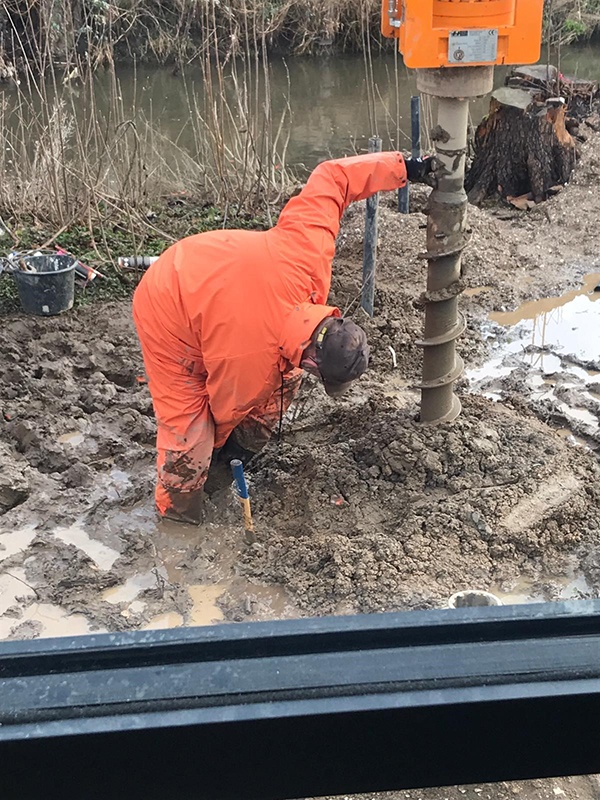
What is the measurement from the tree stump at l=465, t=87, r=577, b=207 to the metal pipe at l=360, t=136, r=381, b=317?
2.88 m

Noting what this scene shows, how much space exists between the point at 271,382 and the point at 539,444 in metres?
1.53

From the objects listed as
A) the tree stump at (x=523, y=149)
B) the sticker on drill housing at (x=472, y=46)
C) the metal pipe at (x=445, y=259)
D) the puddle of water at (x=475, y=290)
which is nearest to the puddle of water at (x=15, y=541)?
the metal pipe at (x=445, y=259)

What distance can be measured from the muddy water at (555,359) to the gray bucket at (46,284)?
2880 mm

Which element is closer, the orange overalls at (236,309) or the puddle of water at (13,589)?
the orange overalls at (236,309)

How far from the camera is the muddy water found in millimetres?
4812

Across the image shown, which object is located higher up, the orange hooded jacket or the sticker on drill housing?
the sticker on drill housing

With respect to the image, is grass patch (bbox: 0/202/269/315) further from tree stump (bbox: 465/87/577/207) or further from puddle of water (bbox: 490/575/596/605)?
puddle of water (bbox: 490/575/596/605)

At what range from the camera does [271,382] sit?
366 cm

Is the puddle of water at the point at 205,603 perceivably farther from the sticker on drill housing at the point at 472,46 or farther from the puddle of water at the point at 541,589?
the sticker on drill housing at the point at 472,46

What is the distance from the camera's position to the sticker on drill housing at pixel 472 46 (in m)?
3.25

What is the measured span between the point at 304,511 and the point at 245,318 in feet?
3.62

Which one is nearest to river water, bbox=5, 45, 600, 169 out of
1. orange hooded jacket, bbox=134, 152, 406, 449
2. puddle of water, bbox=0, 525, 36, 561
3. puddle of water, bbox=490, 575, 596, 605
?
orange hooded jacket, bbox=134, 152, 406, 449

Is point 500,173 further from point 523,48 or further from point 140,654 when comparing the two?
point 140,654

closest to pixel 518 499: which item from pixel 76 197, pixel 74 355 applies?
pixel 74 355
